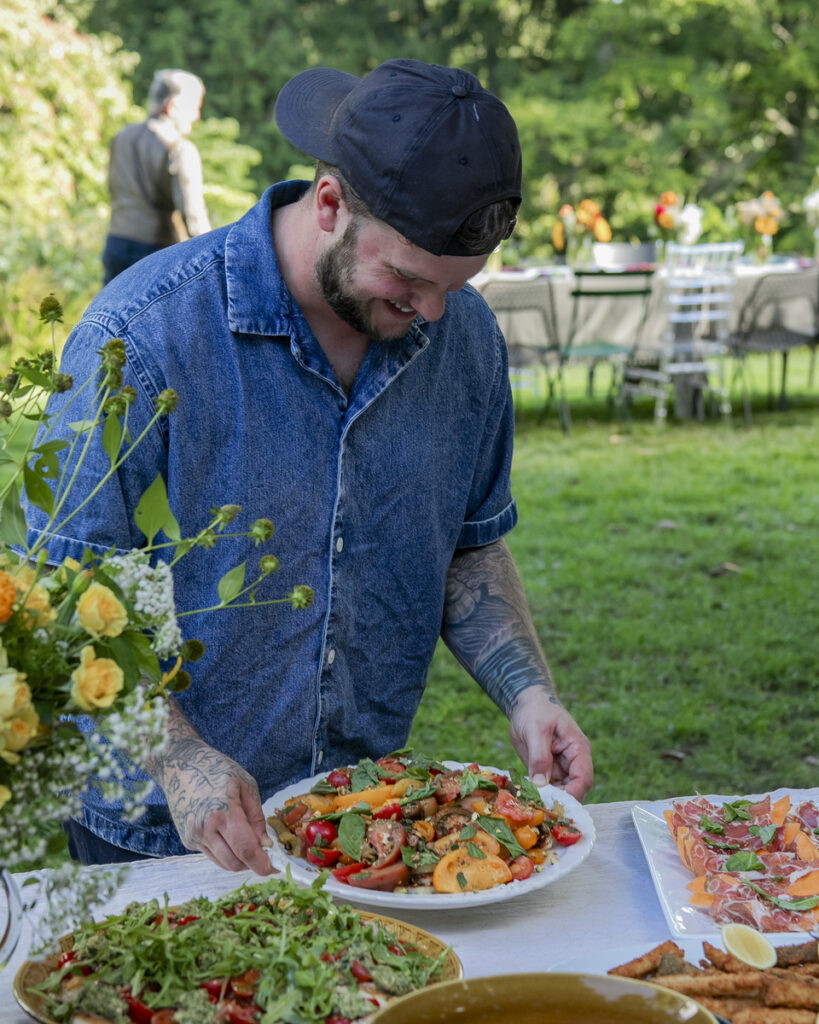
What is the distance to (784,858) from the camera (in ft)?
4.20

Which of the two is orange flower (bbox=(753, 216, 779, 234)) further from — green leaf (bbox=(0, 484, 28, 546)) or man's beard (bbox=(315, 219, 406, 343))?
green leaf (bbox=(0, 484, 28, 546))

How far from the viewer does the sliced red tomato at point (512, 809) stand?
131 cm

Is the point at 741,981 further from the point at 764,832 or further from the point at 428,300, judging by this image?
the point at 428,300

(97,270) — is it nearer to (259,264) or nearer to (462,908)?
(259,264)

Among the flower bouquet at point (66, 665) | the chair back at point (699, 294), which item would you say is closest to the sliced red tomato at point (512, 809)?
the flower bouquet at point (66, 665)

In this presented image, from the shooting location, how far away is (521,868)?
48.7 inches

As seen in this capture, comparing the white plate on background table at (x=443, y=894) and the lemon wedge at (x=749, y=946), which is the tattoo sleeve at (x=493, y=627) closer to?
the white plate on background table at (x=443, y=894)

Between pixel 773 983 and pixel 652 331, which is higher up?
pixel 773 983

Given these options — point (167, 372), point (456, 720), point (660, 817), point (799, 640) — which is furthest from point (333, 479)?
point (799, 640)

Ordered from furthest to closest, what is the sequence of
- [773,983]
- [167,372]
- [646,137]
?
[646,137], [167,372], [773,983]

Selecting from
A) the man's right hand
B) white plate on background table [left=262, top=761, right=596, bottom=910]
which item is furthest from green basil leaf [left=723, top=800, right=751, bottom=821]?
the man's right hand

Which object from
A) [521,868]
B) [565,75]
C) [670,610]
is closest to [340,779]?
[521,868]

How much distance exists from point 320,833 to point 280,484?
52 cm

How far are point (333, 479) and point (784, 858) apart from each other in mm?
752
